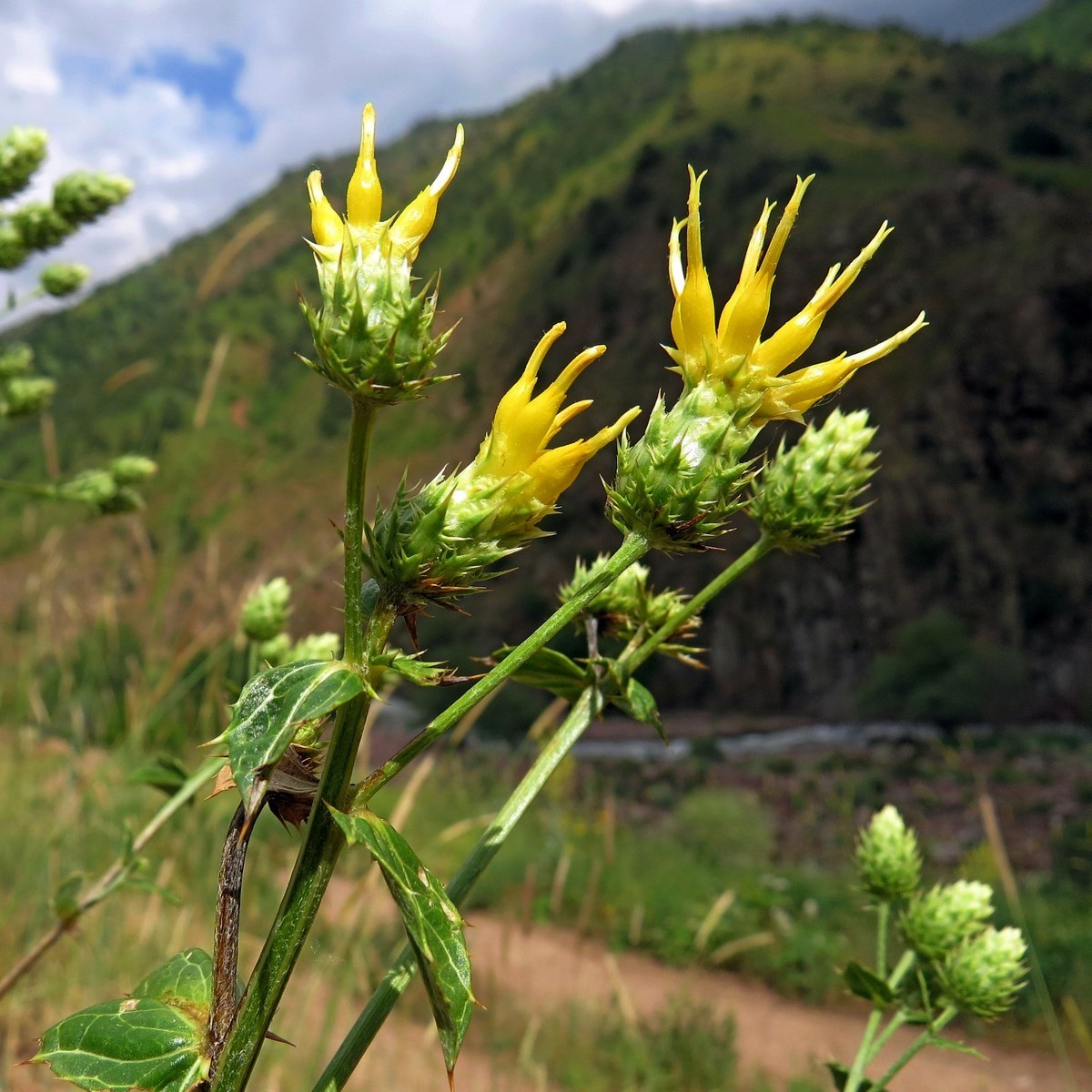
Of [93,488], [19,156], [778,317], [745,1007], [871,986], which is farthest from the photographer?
[778,317]

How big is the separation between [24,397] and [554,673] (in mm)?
2154

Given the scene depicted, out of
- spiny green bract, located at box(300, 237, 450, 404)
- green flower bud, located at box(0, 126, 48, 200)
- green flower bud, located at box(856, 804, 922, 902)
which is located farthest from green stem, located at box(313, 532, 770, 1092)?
green flower bud, located at box(0, 126, 48, 200)

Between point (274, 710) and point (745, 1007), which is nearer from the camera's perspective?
point (274, 710)

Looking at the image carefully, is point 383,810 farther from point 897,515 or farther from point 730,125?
point 730,125

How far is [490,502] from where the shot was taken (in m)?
0.79

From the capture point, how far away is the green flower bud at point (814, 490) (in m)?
1.14

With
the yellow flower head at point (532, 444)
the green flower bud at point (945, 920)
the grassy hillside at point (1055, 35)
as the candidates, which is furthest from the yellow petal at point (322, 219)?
the grassy hillside at point (1055, 35)

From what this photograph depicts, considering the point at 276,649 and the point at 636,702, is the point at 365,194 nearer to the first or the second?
the point at 636,702

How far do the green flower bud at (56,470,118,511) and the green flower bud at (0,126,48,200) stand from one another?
30.8 inches

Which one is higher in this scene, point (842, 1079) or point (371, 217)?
point (371, 217)

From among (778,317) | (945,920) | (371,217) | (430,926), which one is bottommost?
(945,920)

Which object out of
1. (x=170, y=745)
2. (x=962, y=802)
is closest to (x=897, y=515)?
(x=962, y=802)

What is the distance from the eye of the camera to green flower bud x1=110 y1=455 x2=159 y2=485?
9.28ft

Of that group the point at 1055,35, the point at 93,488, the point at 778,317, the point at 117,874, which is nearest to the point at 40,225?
the point at 93,488
